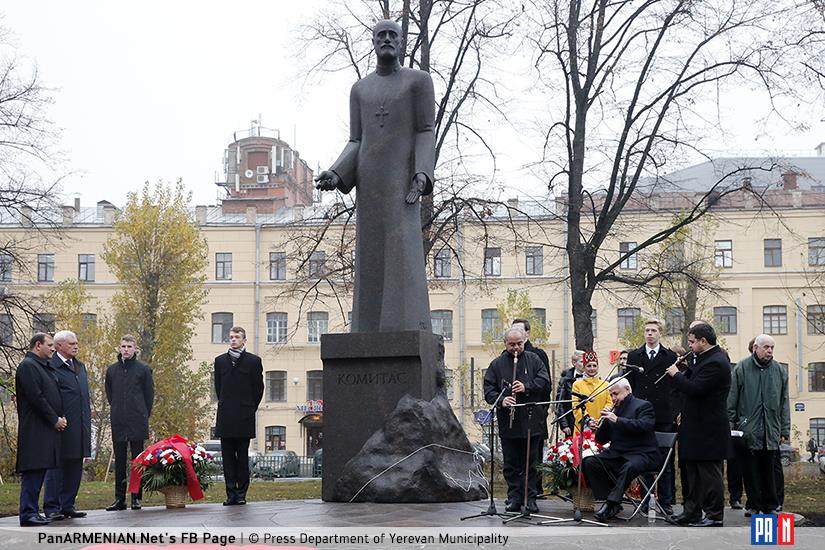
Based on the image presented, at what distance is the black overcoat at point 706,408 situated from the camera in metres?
9.48

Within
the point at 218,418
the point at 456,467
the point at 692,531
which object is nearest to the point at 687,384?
the point at 692,531

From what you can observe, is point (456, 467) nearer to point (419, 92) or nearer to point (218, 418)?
point (218, 418)

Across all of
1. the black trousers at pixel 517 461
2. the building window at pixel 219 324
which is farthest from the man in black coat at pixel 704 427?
the building window at pixel 219 324

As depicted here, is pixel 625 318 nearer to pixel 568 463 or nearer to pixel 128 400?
pixel 128 400

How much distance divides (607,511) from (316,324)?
4258 cm

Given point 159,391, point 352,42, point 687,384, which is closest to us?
point 687,384

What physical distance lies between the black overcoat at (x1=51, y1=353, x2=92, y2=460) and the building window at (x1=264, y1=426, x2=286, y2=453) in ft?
134

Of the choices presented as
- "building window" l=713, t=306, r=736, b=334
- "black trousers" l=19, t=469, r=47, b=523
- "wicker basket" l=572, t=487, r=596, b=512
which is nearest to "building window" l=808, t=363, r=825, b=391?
"building window" l=713, t=306, r=736, b=334

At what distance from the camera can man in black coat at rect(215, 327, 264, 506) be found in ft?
38.3

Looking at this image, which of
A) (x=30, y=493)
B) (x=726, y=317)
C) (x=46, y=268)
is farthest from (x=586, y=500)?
(x=46, y=268)

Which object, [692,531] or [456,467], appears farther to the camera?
[456,467]

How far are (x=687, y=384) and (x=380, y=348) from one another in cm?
310

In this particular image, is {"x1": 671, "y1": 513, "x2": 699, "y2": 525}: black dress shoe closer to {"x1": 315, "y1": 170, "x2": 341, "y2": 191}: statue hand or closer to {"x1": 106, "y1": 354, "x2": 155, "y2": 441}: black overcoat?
{"x1": 315, "y1": 170, "x2": 341, "y2": 191}: statue hand

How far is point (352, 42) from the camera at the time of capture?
949 inches
